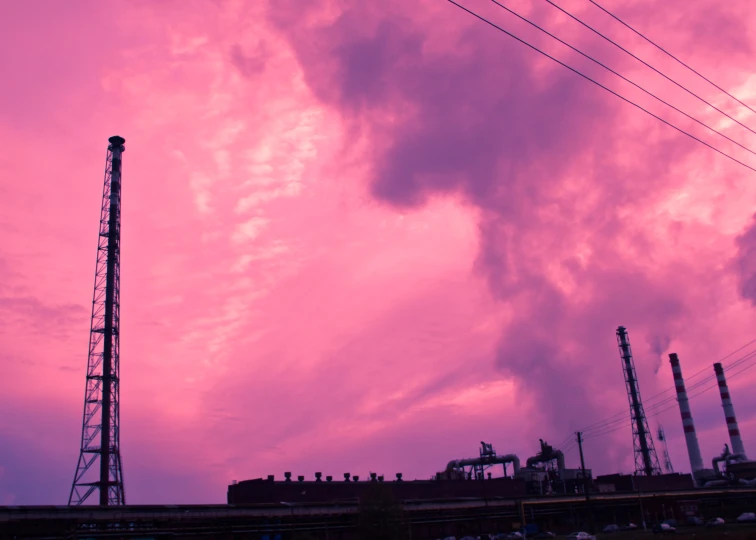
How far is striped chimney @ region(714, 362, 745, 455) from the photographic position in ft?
394

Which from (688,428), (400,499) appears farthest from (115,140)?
(688,428)

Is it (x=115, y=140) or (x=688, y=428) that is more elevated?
(x=115, y=140)

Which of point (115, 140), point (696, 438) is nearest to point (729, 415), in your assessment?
point (696, 438)

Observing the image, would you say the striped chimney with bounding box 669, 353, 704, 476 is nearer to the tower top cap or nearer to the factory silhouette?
the factory silhouette

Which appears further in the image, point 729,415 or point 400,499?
point 729,415

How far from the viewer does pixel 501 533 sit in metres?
69.9

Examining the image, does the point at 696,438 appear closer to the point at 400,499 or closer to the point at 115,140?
the point at 400,499

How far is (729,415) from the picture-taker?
121438 millimetres

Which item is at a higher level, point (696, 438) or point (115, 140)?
point (115, 140)

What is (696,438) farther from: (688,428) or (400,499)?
(400,499)

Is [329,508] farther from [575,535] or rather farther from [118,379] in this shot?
[118,379]

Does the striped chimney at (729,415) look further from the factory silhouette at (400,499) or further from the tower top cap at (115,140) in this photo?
the tower top cap at (115,140)

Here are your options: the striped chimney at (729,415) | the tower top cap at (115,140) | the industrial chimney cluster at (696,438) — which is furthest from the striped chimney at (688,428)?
the tower top cap at (115,140)

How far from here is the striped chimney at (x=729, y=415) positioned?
120125 mm
